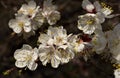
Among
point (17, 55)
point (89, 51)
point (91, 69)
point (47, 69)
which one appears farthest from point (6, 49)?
point (89, 51)

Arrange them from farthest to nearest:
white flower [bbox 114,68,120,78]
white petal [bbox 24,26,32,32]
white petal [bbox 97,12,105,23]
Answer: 1. white petal [bbox 24,26,32,32]
2. white flower [bbox 114,68,120,78]
3. white petal [bbox 97,12,105,23]

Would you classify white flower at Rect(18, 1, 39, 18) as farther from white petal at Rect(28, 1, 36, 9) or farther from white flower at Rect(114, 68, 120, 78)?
white flower at Rect(114, 68, 120, 78)

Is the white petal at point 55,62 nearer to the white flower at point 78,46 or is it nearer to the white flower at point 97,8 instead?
the white flower at point 78,46

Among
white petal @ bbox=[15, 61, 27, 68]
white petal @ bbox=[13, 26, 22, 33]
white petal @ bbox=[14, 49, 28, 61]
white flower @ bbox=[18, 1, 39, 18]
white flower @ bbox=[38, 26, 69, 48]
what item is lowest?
white petal @ bbox=[15, 61, 27, 68]

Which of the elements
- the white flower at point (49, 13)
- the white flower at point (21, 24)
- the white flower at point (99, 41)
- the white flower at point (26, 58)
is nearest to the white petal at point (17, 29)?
the white flower at point (21, 24)

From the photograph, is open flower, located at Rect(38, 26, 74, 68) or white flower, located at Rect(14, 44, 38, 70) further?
white flower, located at Rect(14, 44, 38, 70)

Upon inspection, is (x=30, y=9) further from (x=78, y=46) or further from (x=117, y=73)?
(x=117, y=73)

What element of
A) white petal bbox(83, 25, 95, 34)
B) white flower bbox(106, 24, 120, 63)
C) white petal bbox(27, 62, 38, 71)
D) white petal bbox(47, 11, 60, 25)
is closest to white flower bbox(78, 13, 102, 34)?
white petal bbox(83, 25, 95, 34)
